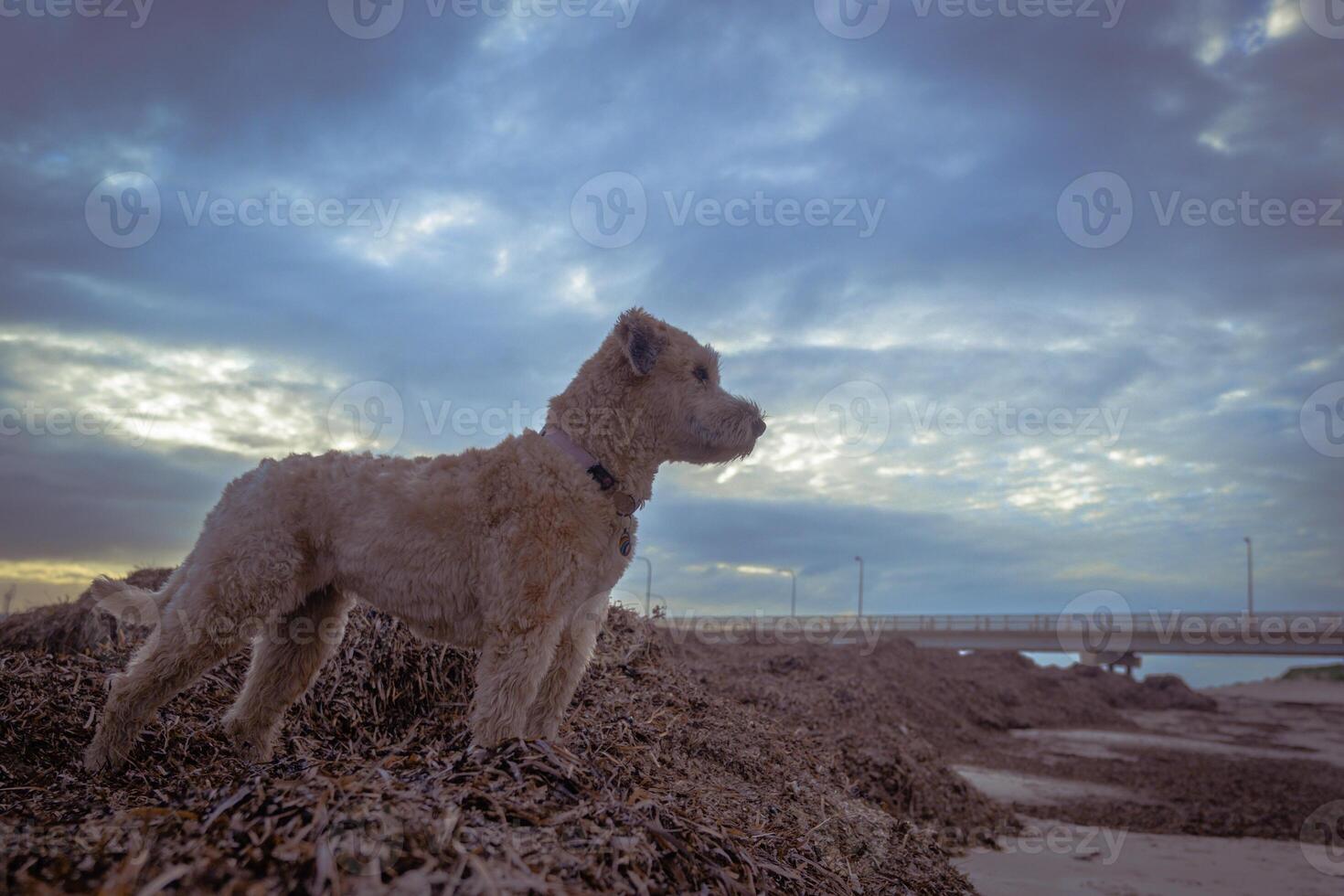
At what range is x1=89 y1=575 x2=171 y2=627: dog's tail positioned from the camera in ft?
16.3

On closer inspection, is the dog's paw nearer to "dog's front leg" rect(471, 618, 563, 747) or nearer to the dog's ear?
"dog's front leg" rect(471, 618, 563, 747)

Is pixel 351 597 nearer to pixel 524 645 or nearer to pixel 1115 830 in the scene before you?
pixel 524 645

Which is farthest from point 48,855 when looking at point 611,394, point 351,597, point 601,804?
point 611,394

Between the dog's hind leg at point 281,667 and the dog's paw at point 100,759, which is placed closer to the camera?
the dog's paw at point 100,759

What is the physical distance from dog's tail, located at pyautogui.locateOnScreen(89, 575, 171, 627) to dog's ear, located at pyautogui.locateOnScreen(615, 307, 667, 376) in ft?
10.3

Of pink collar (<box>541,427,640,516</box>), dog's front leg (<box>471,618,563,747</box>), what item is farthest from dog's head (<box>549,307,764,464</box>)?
dog's front leg (<box>471,618,563,747</box>)

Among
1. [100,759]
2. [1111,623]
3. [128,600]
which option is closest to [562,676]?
[100,759]

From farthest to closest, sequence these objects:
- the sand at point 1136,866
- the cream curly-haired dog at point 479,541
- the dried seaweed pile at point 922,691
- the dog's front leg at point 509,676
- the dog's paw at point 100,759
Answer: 1. the dried seaweed pile at point 922,691
2. the sand at point 1136,866
3. the dog's paw at point 100,759
4. the cream curly-haired dog at point 479,541
5. the dog's front leg at point 509,676

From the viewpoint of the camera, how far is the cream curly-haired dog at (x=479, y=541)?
13.9 feet

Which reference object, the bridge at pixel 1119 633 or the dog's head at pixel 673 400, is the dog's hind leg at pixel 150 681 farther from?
the bridge at pixel 1119 633

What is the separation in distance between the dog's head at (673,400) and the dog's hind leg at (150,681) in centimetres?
269

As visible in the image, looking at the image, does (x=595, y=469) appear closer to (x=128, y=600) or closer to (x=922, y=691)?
(x=128, y=600)

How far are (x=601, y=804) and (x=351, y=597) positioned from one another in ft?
9.41

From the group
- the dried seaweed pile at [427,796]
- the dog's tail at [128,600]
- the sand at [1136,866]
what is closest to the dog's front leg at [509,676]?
the dried seaweed pile at [427,796]
